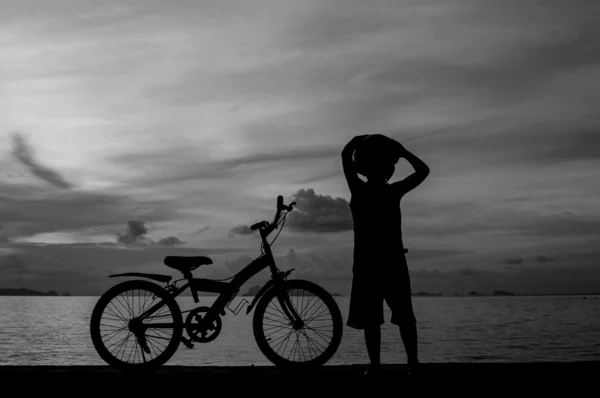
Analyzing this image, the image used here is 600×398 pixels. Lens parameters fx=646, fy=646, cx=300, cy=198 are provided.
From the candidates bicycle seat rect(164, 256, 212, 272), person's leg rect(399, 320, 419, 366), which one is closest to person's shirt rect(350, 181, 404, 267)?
person's leg rect(399, 320, 419, 366)

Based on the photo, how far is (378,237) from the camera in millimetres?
5949

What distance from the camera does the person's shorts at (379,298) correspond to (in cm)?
596

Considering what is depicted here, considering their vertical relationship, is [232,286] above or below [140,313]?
above

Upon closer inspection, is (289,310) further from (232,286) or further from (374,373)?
(374,373)

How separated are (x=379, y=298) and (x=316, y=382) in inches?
40.4

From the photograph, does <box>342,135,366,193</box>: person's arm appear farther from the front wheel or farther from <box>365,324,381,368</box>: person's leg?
the front wheel

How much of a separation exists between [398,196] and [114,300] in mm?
4037

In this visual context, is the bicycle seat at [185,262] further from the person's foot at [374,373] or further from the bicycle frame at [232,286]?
the person's foot at [374,373]

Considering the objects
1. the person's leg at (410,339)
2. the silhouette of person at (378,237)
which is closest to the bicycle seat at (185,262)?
the silhouette of person at (378,237)

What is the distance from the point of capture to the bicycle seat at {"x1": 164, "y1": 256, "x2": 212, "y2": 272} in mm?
7797

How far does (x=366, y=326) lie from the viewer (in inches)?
237

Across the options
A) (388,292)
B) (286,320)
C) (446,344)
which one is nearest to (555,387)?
(388,292)

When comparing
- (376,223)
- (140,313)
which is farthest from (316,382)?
(140,313)

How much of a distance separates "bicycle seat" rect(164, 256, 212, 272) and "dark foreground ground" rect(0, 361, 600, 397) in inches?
52.9
